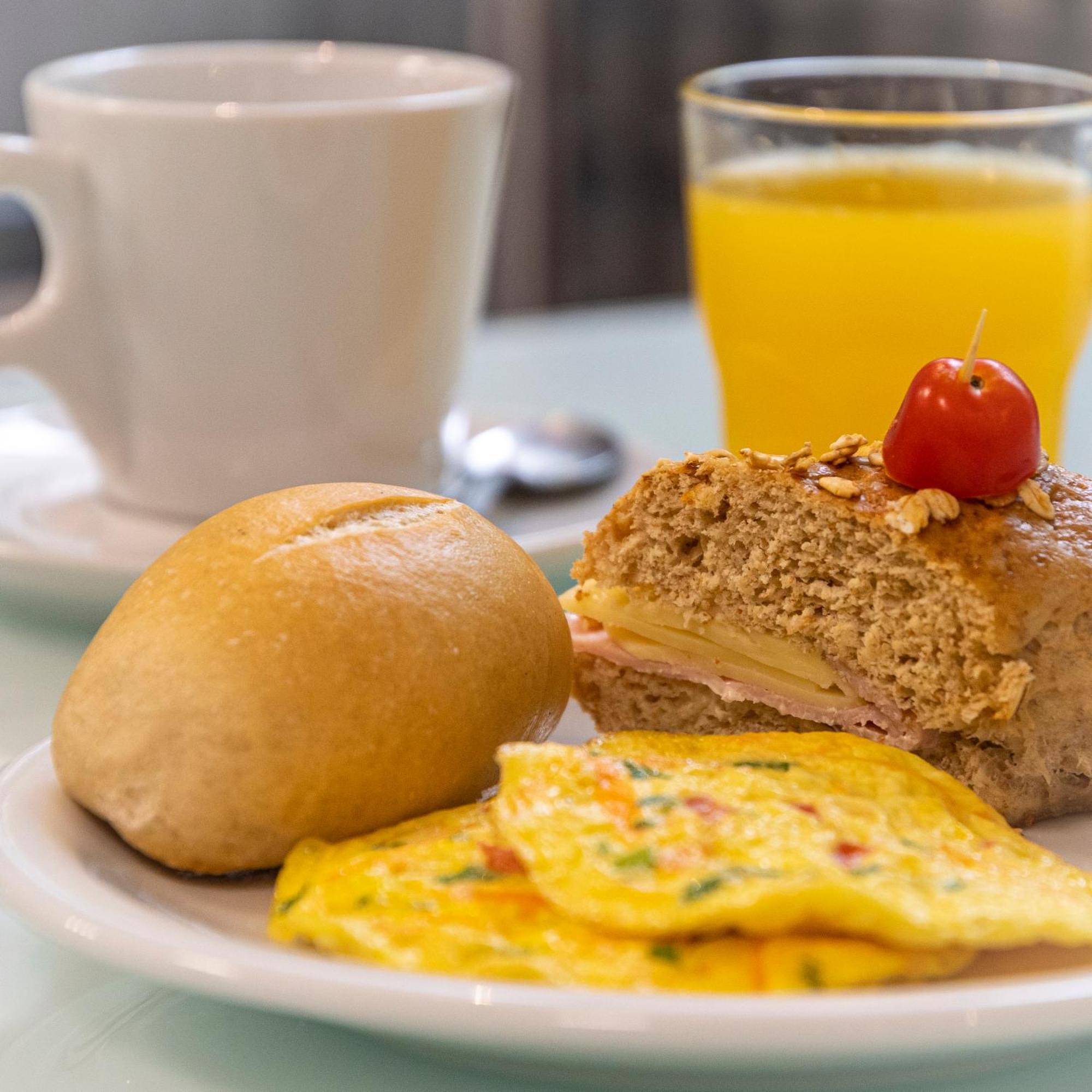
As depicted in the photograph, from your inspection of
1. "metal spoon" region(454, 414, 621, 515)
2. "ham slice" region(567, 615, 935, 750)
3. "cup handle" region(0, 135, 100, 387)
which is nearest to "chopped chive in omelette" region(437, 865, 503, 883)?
"ham slice" region(567, 615, 935, 750)

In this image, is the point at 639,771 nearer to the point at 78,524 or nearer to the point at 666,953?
the point at 666,953

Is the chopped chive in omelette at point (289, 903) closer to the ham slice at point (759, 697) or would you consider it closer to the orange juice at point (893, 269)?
the ham slice at point (759, 697)

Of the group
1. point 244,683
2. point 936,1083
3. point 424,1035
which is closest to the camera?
point 424,1035

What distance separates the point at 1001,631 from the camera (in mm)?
1194

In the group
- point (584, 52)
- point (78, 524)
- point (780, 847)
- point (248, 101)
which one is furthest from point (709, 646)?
point (584, 52)

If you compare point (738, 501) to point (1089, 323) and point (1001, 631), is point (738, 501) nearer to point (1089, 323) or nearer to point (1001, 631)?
point (1001, 631)

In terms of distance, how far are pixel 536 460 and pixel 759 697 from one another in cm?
86

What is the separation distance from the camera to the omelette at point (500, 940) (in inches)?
35.9

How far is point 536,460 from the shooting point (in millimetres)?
2172

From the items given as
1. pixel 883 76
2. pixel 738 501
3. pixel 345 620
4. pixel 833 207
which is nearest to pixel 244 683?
pixel 345 620

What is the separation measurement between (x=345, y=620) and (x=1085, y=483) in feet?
2.27

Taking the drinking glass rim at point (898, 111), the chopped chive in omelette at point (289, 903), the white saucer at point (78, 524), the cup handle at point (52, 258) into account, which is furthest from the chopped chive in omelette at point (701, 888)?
the cup handle at point (52, 258)

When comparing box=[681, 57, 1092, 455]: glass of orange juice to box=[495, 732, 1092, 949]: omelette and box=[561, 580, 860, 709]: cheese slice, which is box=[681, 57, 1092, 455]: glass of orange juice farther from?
box=[495, 732, 1092, 949]: omelette

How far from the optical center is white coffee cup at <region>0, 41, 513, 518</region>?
187cm
